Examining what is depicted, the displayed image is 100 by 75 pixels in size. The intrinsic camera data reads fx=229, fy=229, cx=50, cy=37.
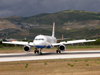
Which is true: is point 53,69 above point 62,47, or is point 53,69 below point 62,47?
below

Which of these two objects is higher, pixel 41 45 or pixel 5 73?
pixel 41 45

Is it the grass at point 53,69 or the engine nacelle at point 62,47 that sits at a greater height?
the engine nacelle at point 62,47

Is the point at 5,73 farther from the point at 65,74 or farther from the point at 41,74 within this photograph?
the point at 65,74

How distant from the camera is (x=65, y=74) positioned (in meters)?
21.0

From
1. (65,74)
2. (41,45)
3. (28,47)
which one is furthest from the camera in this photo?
(28,47)

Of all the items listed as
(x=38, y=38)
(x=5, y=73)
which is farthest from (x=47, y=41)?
(x=5, y=73)

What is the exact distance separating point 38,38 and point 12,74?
29.8 m

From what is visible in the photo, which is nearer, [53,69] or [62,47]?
[53,69]

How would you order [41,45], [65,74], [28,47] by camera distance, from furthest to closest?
[28,47] → [41,45] → [65,74]

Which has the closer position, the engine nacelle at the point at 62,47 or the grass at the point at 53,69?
the grass at the point at 53,69

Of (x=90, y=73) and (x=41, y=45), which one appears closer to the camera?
(x=90, y=73)

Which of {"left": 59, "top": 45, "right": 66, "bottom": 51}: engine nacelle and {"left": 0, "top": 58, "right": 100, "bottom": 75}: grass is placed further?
{"left": 59, "top": 45, "right": 66, "bottom": 51}: engine nacelle

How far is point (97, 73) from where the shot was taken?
21219mm

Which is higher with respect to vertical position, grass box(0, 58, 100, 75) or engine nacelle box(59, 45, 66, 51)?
engine nacelle box(59, 45, 66, 51)
